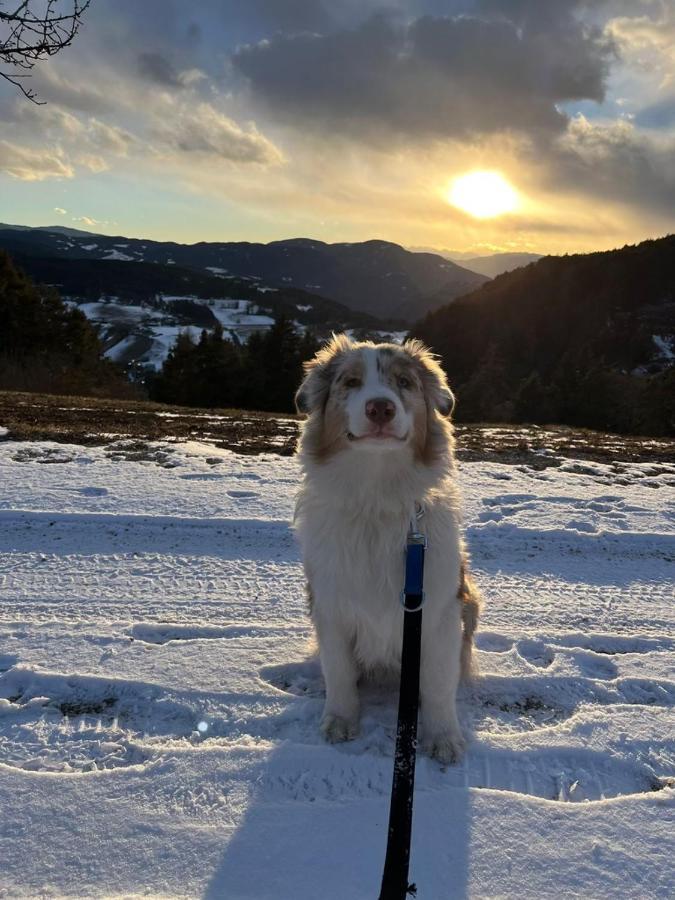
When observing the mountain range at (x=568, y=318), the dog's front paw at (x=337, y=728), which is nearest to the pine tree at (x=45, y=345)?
the dog's front paw at (x=337, y=728)

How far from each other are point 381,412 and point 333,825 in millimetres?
1981

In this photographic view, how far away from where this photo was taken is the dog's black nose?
293cm

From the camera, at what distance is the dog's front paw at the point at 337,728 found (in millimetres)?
3105

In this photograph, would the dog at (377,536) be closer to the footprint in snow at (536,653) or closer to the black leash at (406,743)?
the black leash at (406,743)

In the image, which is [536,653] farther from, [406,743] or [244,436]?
[244,436]

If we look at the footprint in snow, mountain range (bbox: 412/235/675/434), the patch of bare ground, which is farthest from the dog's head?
mountain range (bbox: 412/235/675/434)

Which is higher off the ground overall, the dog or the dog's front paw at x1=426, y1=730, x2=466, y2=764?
the dog

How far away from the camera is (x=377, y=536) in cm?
312

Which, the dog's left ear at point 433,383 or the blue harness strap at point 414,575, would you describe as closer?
the blue harness strap at point 414,575

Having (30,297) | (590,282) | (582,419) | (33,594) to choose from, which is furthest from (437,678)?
(590,282)

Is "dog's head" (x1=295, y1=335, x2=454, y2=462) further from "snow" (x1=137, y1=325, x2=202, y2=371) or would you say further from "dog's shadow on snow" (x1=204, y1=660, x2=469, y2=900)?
"snow" (x1=137, y1=325, x2=202, y2=371)

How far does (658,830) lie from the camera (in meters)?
2.53

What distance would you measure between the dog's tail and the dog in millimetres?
65

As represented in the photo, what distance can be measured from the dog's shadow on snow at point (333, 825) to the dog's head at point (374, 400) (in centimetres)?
163
